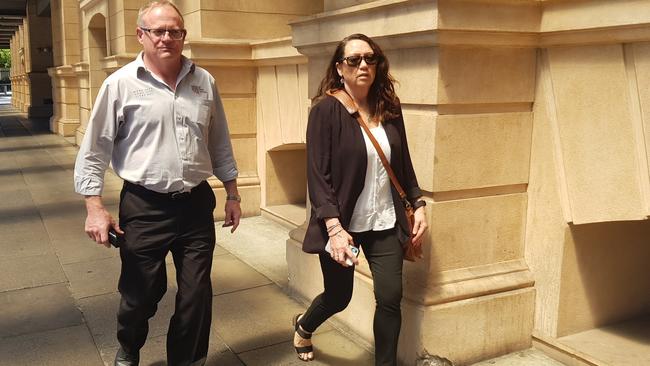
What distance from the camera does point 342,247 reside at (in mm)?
2922

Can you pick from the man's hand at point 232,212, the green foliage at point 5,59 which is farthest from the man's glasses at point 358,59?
the green foliage at point 5,59

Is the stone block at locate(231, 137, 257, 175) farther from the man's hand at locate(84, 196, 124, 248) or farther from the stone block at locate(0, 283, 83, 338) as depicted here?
the man's hand at locate(84, 196, 124, 248)

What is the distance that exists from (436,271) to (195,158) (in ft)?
5.09

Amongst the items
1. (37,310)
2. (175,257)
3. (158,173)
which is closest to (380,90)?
(158,173)

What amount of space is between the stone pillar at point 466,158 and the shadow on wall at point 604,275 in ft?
0.83

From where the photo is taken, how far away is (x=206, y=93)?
10.8 ft

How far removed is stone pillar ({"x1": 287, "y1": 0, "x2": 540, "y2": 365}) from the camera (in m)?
3.45

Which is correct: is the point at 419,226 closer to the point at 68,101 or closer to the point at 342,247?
the point at 342,247

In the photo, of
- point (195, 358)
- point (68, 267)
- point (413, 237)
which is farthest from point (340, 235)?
point (68, 267)

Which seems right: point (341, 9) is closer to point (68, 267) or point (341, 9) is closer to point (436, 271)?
point (436, 271)

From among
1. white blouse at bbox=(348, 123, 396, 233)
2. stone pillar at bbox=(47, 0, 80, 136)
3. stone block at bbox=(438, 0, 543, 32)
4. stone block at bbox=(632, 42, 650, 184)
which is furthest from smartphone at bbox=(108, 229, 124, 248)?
stone pillar at bbox=(47, 0, 80, 136)

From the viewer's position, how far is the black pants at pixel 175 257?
316 cm

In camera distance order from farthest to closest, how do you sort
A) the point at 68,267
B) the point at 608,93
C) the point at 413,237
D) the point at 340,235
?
1. the point at 68,267
2. the point at 608,93
3. the point at 413,237
4. the point at 340,235

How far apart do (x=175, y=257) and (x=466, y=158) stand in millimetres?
1747
